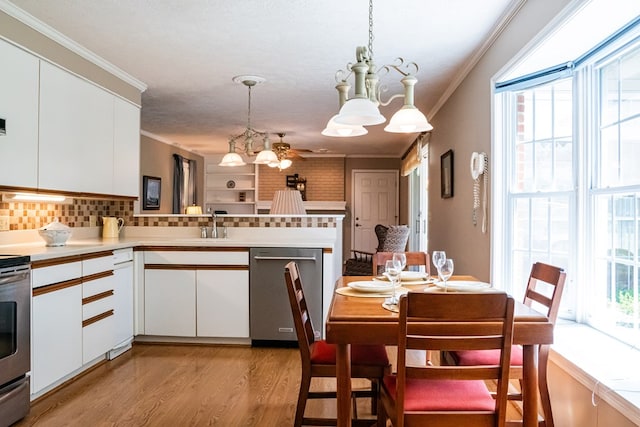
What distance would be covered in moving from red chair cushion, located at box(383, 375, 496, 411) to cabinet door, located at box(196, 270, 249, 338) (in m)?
2.18

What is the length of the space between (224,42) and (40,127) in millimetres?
1331

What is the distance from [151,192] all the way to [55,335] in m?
4.56

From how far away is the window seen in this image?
213 cm

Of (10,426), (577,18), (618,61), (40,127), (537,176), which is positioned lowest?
(10,426)

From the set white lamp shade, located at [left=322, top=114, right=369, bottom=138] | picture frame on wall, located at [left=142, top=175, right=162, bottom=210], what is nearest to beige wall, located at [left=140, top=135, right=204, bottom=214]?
picture frame on wall, located at [left=142, top=175, right=162, bottom=210]

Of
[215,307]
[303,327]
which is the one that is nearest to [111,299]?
[215,307]

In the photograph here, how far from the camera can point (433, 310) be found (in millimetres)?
1440

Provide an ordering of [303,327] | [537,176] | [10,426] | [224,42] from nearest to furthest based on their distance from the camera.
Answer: [303,327] < [10,426] < [537,176] < [224,42]

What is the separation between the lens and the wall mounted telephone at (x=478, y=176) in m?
3.19

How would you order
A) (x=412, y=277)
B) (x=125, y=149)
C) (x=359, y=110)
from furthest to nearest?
(x=125, y=149) < (x=412, y=277) < (x=359, y=110)

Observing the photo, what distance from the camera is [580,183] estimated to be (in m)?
2.45

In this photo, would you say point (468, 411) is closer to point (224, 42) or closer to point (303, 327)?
point (303, 327)

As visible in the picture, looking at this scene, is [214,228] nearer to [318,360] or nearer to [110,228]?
[110,228]

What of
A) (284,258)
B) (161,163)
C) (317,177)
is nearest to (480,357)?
(284,258)
